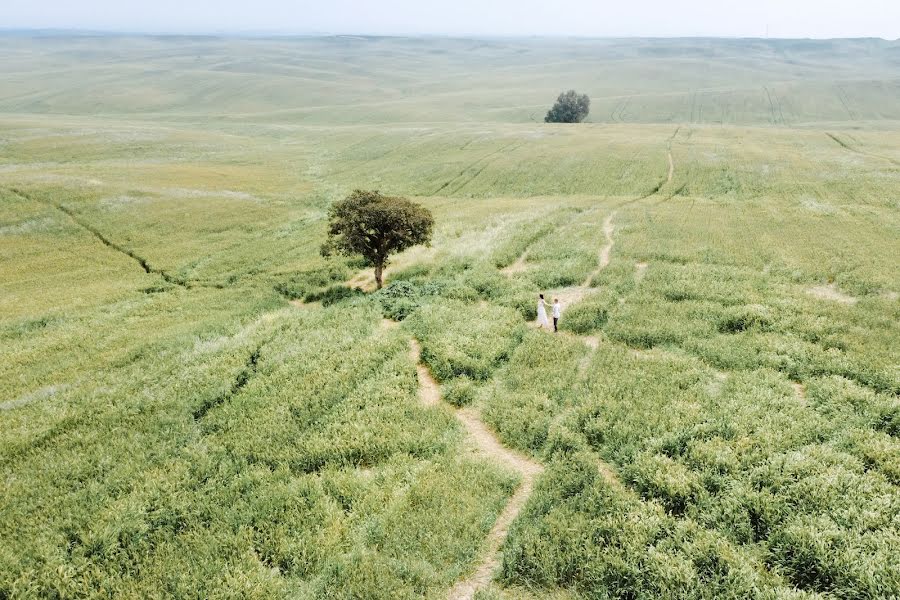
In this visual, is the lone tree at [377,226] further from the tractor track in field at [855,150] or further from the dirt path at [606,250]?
the tractor track in field at [855,150]

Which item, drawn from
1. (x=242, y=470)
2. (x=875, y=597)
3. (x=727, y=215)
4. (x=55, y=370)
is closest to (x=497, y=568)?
(x=875, y=597)

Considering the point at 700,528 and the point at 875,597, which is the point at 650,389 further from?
the point at 875,597

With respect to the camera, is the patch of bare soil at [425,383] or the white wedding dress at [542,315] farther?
the white wedding dress at [542,315]

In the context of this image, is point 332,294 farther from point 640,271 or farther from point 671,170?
point 671,170

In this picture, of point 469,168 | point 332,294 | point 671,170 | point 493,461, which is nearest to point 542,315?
point 493,461

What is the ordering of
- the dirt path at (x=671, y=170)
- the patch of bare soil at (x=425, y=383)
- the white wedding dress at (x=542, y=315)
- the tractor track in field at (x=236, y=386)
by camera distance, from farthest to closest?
1. the dirt path at (x=671, y=170)
2. the white wedding dress at (x=542, y=315)
3. the patch of bare soil at (x=425, y=383)
4. the tractor track in field at (x=236, y=386)

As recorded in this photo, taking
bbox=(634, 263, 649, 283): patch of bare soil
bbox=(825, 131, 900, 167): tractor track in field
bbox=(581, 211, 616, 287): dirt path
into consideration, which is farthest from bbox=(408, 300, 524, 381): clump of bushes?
bbox=(825, 131, 900, 167): tractor track in field

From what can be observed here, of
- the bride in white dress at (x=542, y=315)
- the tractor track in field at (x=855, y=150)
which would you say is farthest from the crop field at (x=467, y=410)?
the tractor track in field at (x=855, y=150)
